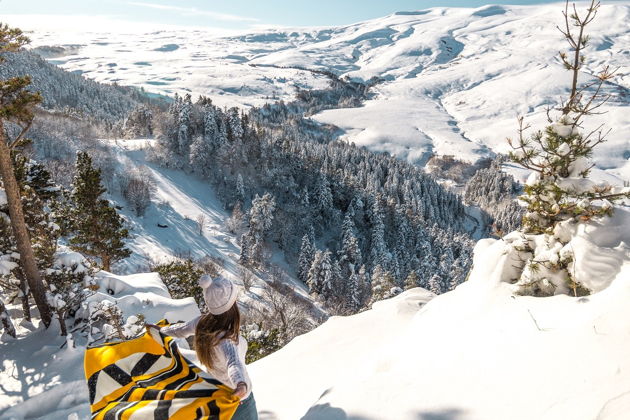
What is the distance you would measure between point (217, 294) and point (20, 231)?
9999 mm

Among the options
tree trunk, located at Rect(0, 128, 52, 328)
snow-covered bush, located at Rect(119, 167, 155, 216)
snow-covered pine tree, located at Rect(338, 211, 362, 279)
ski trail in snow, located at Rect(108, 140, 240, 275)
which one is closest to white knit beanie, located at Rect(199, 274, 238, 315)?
tree trunk, located at Rect(0, 128, 52, 328)

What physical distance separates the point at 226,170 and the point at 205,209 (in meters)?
15.2

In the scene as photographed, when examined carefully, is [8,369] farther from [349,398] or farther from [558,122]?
[558,122]

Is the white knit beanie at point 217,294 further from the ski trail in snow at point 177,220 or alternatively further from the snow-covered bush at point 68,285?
the ski trail in snow at point 177,220

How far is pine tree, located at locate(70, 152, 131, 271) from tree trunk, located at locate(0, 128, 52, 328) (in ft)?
34.1

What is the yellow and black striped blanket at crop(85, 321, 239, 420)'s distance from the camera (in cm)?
421

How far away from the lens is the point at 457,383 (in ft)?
16.2

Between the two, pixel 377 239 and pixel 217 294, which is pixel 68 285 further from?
pixel 377 239

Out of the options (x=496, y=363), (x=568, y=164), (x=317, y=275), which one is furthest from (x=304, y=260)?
(x=496, y=363)

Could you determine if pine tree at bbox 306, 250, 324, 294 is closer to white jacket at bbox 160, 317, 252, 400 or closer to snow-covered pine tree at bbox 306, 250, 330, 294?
snow-covered pine tree at bbox 306, 250, 330, 294

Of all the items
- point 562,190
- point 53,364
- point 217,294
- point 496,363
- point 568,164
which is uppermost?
point 568,164

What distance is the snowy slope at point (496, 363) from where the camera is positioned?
158 inches

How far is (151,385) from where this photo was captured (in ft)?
15.6

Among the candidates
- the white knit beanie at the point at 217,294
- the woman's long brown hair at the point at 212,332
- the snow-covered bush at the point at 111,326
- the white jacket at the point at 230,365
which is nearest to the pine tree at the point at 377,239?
the snow-covered bush at the point at 111,326
